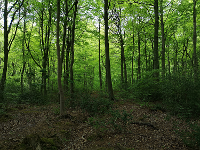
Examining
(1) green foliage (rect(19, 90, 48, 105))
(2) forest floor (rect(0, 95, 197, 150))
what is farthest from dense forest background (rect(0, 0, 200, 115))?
(2) forest floor (rect(0, 95, 197, 150))

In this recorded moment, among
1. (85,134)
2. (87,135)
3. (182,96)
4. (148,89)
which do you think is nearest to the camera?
(87,135)

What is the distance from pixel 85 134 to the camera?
5539 millimetres

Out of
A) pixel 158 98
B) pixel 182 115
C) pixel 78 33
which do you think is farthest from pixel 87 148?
pixel 78 33

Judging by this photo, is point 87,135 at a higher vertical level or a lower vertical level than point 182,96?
lower

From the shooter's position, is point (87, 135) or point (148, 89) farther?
point (148, 89)

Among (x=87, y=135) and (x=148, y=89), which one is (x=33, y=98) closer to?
(x=87, y=135)

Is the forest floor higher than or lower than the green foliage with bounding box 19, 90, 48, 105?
lower

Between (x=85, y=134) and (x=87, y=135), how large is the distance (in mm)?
142

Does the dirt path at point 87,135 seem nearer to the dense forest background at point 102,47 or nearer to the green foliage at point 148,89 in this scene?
the dense forest background at point 102,47

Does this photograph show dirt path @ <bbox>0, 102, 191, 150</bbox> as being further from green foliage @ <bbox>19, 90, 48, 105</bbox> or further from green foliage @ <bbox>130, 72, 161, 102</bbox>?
green foliage @ <bbox>19, 90, 48, 105</bbox>

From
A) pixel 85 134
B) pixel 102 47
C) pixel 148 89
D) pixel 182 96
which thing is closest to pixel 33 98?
pixel 85 134

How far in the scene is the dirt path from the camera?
442cm

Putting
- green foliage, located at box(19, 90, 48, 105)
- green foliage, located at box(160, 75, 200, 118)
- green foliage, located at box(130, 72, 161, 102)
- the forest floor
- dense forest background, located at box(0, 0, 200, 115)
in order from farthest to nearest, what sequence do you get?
green foliage, located at box(19, 90, 48, 105), green foliage, located at box(130, 72, 161, 102), dense forest background, located at box(0, 0, 200, 115), green foliage, located at box(160, 75, 200, 118), the forest floor

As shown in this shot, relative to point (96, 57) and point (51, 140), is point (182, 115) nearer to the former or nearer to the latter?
point (51, 140)
